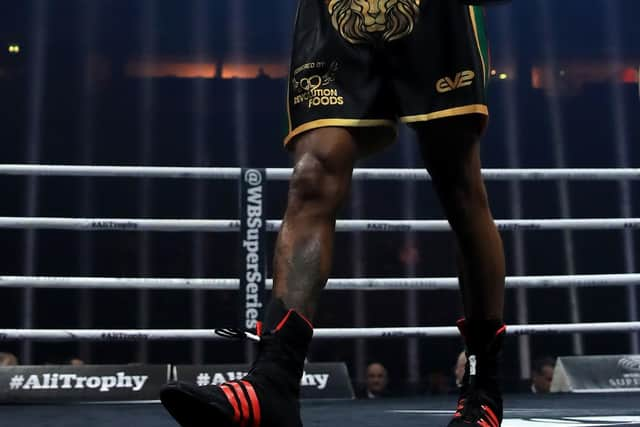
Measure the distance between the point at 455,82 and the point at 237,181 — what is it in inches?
193

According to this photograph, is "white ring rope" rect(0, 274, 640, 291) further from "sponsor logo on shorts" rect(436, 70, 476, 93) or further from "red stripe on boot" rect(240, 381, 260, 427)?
"red stripe on boot" rect(240, 381, 260, 427)

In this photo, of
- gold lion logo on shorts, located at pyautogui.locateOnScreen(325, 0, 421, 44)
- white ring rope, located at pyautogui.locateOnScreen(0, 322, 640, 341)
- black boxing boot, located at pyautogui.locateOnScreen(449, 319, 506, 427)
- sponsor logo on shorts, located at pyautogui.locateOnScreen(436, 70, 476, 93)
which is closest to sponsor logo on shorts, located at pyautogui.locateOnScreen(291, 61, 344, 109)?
gold lion logo on shorts, located at pyautogui.locateOnScreen(325, 0, 421, 44)

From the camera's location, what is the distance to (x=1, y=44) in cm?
609

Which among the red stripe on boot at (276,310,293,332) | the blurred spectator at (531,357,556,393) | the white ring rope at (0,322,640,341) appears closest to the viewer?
the red stripe on boot at (276,310,293,332)

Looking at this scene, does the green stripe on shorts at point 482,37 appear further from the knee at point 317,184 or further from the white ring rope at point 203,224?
the white ring rope at point 203,224

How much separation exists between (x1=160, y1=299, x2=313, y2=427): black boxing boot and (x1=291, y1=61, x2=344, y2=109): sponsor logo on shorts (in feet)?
1.15

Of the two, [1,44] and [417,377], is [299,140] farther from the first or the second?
[1,44]

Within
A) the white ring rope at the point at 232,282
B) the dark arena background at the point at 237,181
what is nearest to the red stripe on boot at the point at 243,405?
the white ring rope at the point at 232,282

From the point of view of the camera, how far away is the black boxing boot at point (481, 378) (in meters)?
1.18

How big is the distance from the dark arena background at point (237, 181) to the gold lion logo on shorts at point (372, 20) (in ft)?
13.4

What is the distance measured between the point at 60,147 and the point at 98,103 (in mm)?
514

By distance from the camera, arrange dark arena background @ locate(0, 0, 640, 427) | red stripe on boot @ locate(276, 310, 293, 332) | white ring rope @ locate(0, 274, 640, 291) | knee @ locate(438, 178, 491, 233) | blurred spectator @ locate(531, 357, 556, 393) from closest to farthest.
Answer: red stripe on boot @ locate(276, 310, 293, 332)
knee @ locate(438, 178, 491, 233)
white ring rope @ locate(0, 274, 640, 291)
blurred spectator @ locate(531, 357, 556, 393)
dark arena background @ locate(0, 0, 640, 427)

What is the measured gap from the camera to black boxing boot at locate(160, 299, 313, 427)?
2.93 feet

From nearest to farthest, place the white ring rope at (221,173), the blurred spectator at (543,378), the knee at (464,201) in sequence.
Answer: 1. the knee at (464,201)
2. the white ring rope at (221,173)
3. the blurred spectator at (543,378)
